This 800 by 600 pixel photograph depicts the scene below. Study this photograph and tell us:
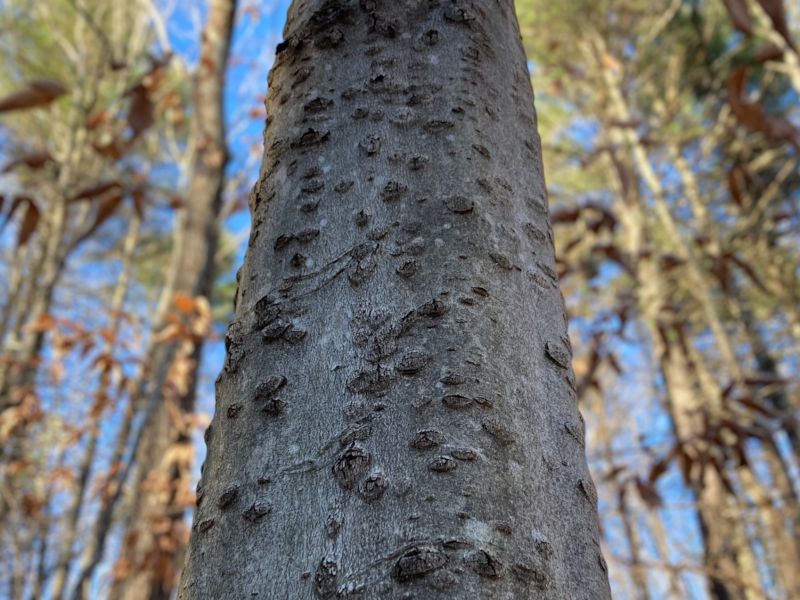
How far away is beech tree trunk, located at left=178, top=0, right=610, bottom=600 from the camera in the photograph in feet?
1.36

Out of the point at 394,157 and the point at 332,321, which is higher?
the point at 394,157

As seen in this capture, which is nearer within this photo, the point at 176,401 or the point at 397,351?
the point at 397,351

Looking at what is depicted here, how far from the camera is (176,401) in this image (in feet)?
10.2

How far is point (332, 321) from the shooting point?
51cm

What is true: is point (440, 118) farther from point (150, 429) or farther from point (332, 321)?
point (150, 429)

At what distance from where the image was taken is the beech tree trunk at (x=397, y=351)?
0.42 meters

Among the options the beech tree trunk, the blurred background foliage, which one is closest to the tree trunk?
the blurred background foliage

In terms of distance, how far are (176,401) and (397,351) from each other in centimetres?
286

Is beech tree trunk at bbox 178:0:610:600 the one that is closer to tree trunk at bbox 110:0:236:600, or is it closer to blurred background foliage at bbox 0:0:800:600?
blurred background foliage at bbox 0:0:800:600

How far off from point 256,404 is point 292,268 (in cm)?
12

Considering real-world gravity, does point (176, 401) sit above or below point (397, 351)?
above

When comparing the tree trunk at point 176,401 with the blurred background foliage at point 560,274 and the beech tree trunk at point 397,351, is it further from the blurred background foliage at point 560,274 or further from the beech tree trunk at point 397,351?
the beech tree trunk at point 397,351

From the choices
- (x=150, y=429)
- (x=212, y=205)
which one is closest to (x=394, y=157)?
(x=150, y=429)

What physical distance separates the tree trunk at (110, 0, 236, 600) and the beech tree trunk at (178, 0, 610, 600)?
2418 mm
